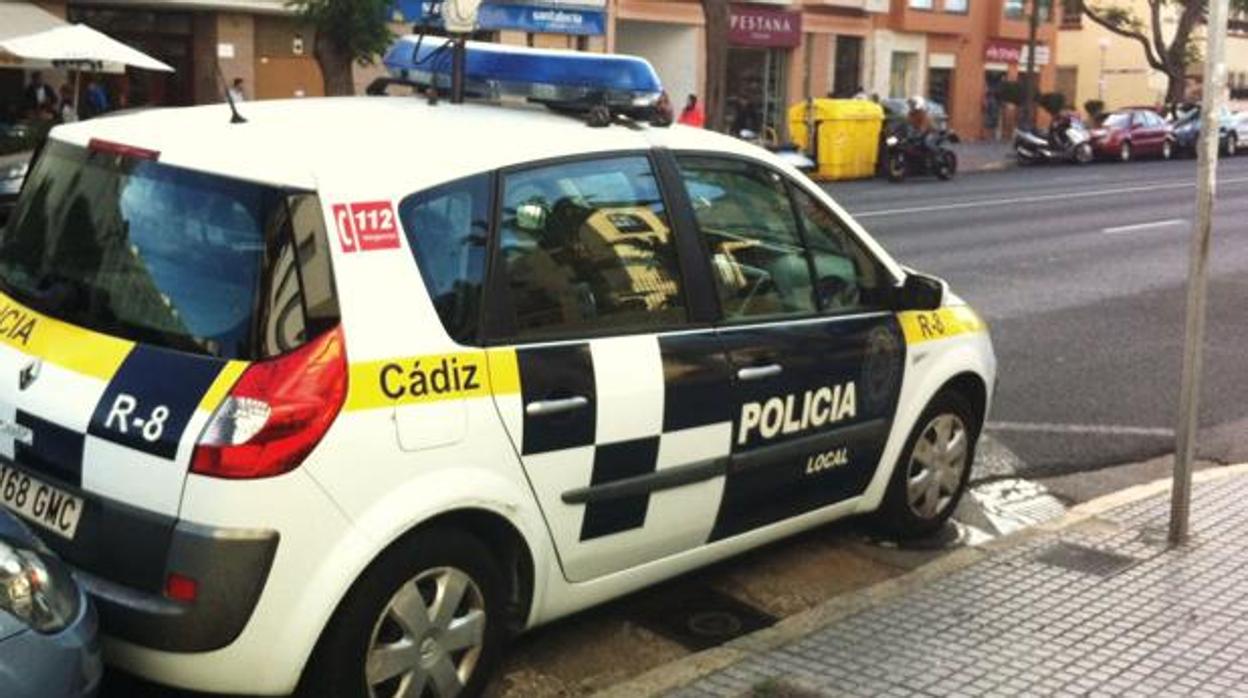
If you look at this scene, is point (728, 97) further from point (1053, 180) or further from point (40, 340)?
point (40, 340)

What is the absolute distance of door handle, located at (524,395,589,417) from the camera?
3561mm

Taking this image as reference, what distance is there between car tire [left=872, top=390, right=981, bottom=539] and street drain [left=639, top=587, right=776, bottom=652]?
0.78 meters

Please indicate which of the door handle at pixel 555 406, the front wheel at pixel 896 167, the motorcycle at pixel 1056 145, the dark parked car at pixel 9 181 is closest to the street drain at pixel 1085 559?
the door handle at pixel 555 406

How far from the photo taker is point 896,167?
26.5 m

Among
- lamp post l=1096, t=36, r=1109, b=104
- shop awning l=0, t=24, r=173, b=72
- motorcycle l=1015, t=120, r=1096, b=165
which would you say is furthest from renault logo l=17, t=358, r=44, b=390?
lamp post l=1096, t=36, r=1109, b=104

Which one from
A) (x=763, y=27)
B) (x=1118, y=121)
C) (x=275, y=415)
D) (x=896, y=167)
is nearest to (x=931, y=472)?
(x=275, y=415)

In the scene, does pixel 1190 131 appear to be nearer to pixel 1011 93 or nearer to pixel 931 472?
pixel 1011 93

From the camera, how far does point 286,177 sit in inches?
132

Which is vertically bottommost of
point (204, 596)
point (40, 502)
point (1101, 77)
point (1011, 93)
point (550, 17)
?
point (204, 596)

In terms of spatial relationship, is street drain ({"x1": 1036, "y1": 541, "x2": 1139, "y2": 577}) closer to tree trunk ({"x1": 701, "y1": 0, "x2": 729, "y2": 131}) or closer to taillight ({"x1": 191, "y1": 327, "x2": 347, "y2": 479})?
taillight ({"x1": 191, "y1": 327, "x2": 347, "y2": 479})

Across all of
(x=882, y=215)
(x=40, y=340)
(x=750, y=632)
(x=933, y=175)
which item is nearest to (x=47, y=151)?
(x=40, y=340)

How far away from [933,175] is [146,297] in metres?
25.8

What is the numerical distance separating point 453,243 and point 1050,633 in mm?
2259

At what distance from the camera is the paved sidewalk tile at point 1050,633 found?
12.9 feet
